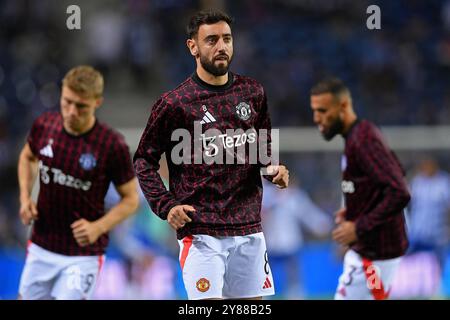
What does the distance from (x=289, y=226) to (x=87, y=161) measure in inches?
237

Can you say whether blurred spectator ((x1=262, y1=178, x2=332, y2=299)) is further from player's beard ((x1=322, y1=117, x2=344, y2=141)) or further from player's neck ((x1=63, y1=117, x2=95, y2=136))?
player's neck ((x1=63, y1=117, x2=95, y2=136))

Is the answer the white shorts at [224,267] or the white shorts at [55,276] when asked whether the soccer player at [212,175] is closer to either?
the white shorts at [224,267]

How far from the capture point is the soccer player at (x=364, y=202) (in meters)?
6.53

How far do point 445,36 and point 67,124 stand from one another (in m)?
11.2

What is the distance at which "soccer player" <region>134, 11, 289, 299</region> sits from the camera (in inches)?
207

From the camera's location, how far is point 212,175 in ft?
17.3

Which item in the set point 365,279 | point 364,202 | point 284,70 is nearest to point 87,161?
point 364,202

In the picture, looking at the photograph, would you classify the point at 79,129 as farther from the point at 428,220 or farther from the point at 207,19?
the point at 428,220

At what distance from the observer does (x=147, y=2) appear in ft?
54.2

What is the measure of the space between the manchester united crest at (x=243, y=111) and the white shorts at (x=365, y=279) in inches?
75.5
